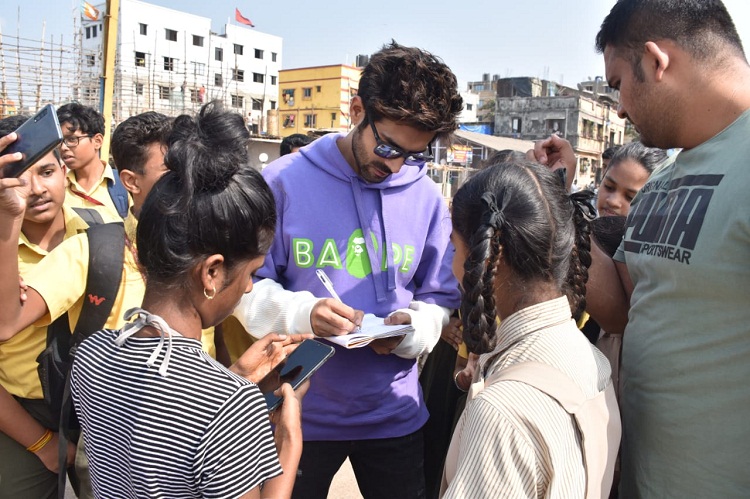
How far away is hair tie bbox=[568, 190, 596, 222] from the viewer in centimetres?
156

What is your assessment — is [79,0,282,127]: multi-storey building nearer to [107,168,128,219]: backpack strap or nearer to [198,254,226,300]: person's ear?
[107,168,128,219]: backpack strap

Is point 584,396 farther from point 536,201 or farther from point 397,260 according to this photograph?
point 397,260

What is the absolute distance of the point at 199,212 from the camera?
1323mm

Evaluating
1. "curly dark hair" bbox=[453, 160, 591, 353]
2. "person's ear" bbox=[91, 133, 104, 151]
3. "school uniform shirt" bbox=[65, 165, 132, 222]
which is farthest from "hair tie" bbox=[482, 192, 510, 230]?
"person's ear" bbox=[91, 133, 104, 151]

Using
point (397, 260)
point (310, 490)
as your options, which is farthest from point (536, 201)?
point (310, 490)

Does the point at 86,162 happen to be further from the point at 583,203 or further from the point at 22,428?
the point at 583,203

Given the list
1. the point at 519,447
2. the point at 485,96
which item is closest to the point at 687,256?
the point at 519,447

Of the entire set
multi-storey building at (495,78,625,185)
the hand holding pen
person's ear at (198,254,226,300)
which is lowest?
the hand holding pen

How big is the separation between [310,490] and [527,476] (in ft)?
3.78

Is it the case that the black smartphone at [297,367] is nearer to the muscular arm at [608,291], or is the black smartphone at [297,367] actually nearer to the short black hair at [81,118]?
the muscular arm at [608,291]

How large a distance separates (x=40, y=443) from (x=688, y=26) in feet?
8.45

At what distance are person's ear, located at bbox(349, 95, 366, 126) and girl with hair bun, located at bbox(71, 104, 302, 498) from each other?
774 mm

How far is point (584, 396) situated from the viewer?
1235 mm

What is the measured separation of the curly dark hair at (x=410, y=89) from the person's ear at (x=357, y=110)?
0.03 m
